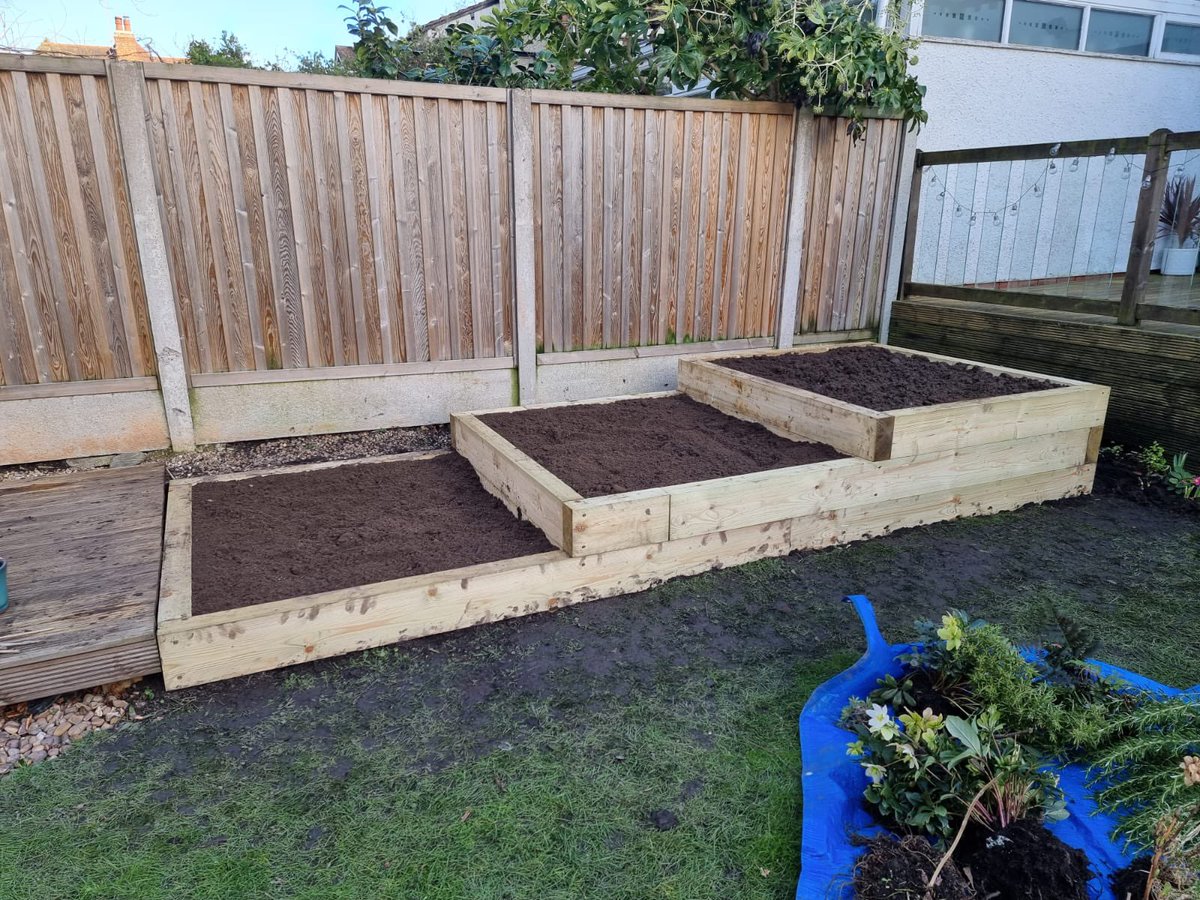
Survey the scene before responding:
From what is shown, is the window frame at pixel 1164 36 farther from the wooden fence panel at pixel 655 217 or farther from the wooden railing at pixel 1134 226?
the wooden fence panel at pixel 655 217

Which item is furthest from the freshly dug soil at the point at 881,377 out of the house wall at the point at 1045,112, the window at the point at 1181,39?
the window at the point at 1181,39

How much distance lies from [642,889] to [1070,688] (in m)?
1.22

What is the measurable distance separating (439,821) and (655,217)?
3.89 meters

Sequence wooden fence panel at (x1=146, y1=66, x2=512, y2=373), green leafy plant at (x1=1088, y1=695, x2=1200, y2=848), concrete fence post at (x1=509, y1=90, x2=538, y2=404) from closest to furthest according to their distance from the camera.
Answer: green leafy plant at (x1=1088, y1=695, x2=1200, y2=848), wooden fence panel at (x1=146, y1=66, x2=512, y2=373), concrete fence post at (x1=509, y1=90, x2=538, y2=404)

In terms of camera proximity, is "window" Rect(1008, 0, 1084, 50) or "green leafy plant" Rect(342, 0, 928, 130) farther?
"window" Rect(1008, 0, 1084, 50)

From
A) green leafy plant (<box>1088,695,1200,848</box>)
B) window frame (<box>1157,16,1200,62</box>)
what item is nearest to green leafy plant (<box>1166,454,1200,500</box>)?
green leafy plant (<box>1088,695,1200,848</box>)

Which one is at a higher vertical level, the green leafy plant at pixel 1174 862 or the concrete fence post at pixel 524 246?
the concrete fence post at pixel 524 246

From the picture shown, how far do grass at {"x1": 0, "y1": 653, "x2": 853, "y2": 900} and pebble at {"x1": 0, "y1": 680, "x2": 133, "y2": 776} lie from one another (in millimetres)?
83

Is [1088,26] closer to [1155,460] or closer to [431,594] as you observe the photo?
[1155,460]

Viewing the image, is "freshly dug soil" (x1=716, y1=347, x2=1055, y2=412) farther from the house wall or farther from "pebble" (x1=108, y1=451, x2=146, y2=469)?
"pebble" (x1=108, y1=451, x2=146, y2=469)

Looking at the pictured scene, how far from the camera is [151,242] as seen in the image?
148 inches

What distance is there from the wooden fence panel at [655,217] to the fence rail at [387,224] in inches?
0.5

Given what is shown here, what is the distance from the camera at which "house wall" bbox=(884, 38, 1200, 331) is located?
6570 mm

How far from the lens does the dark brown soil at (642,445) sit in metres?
3.29
